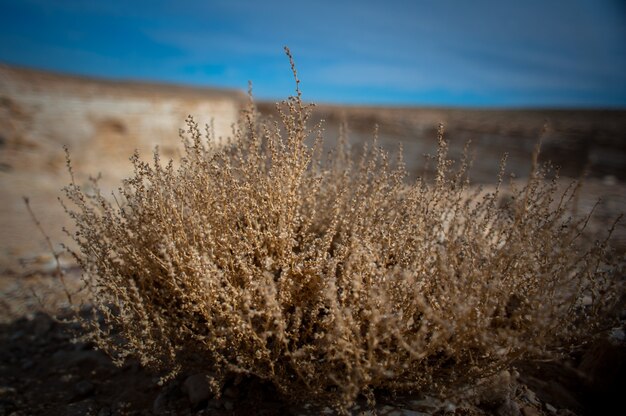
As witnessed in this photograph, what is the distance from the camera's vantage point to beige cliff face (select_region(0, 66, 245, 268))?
7.44 meters

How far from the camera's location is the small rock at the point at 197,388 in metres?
2.11

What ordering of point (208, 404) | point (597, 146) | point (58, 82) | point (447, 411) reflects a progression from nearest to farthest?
point (447, 411), point (208, 404), point (58, 82), point (597, 146)

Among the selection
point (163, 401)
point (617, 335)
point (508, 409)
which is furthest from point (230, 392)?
point (617, 335)

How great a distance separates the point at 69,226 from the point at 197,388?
5.13 metres

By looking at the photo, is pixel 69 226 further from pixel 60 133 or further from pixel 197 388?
pixel 197 388

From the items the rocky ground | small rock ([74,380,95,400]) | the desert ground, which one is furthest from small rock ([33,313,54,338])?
small rock ([74,380,95,400])

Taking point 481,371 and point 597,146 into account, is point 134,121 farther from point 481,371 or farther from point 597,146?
point 597,146

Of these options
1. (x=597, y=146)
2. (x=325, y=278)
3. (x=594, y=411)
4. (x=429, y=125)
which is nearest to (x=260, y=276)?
(x=325, y=278)

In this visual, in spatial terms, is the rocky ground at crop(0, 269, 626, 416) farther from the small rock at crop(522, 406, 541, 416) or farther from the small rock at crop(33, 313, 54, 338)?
the small rock at crop(33, 313, 54, 338)

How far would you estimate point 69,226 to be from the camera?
5.97m

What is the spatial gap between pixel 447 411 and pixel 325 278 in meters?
0.94

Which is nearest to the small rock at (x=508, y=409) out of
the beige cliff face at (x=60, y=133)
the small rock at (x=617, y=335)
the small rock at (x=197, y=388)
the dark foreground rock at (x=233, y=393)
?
the dark foreground rock at (x=233, y=393)

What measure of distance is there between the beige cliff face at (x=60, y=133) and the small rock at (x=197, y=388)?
506cm

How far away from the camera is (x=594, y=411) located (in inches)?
81.4
